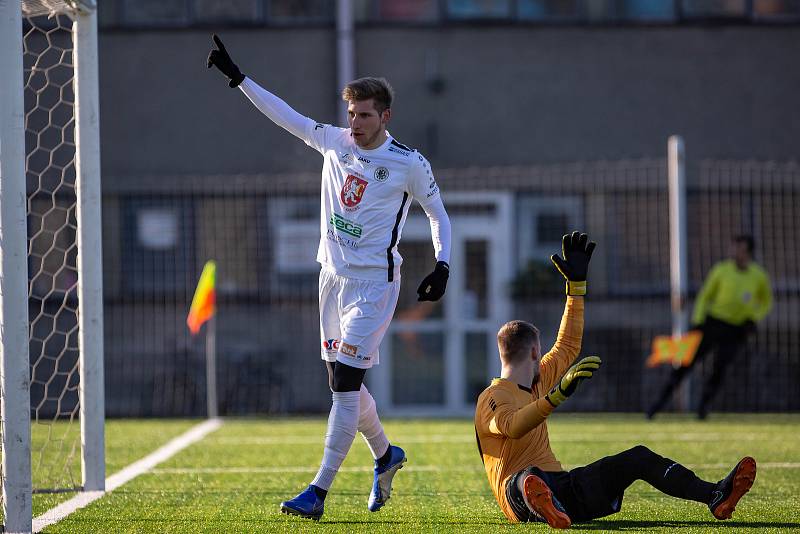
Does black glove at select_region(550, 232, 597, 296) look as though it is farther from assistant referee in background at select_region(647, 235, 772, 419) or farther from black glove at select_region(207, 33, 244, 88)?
assistant referee in background at select_region(647, 235, 772, 419)

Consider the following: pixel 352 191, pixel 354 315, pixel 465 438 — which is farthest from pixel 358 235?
pixel 465 438

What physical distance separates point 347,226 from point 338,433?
913mm

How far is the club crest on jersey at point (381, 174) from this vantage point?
5.78 m

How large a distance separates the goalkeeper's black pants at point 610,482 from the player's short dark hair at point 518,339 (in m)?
0.47

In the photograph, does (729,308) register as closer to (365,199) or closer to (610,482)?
(365,199)

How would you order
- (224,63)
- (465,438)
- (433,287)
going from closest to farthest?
(433,287) → (224,63) → (465,438)

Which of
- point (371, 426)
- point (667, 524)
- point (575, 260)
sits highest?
point (575, 260)

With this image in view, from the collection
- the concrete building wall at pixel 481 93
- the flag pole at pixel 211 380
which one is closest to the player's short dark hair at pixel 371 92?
the flag pole at pixel 211 380

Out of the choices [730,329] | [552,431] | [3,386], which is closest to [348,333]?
[3,386]

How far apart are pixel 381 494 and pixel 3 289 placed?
6.44 ft

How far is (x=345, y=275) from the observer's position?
19.0 ft

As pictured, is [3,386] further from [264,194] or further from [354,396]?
[264,194]

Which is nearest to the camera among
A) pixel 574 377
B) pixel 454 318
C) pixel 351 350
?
pixel 574 377

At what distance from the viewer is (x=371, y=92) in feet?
18.6
